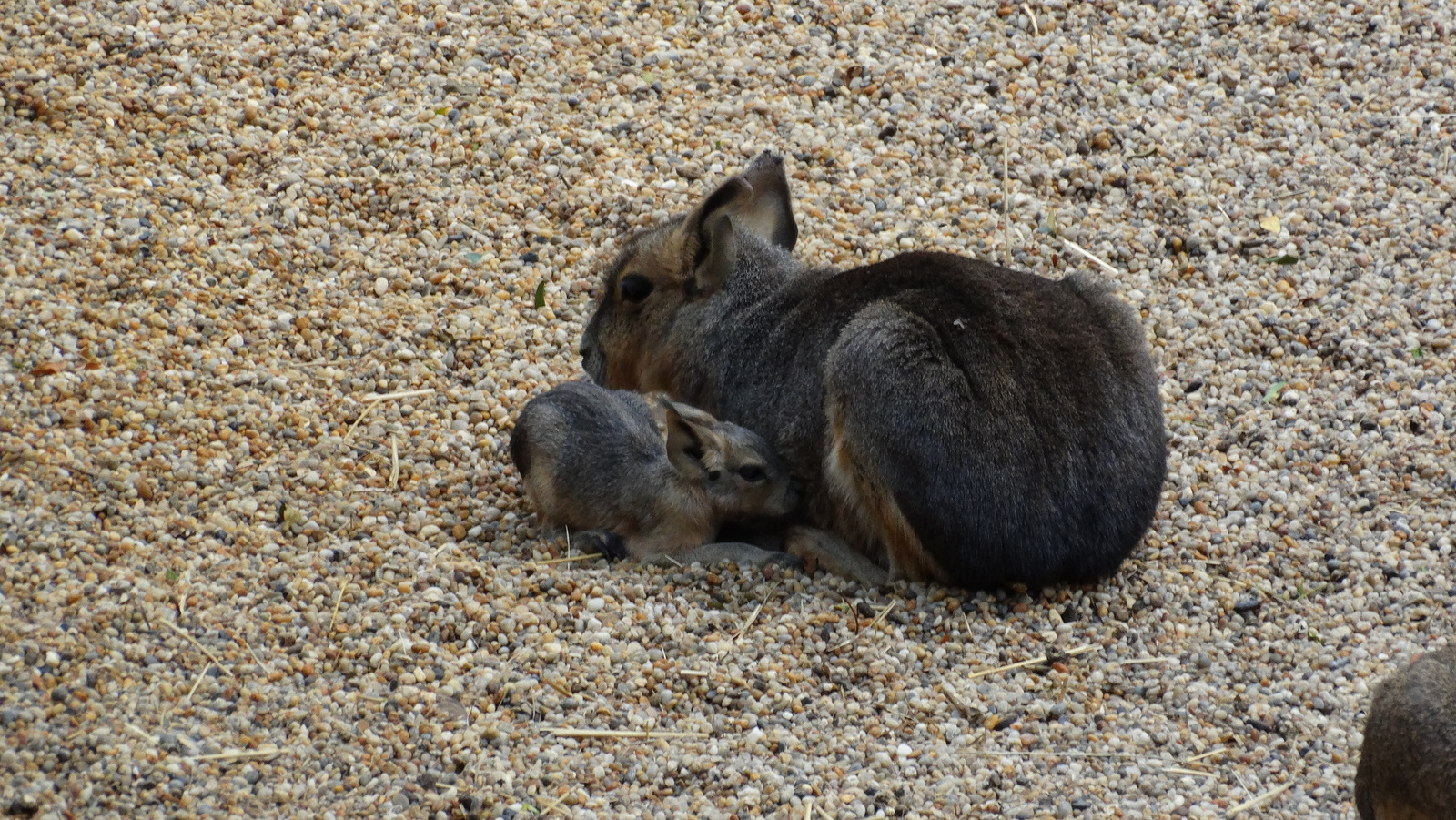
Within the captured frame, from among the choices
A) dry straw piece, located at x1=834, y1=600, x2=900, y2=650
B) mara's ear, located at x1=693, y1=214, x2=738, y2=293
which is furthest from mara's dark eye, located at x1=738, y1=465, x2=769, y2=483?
mara's ear, located at x1=693, y1=214, x2=738, y2=293

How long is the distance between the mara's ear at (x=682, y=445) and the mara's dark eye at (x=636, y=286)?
97cm

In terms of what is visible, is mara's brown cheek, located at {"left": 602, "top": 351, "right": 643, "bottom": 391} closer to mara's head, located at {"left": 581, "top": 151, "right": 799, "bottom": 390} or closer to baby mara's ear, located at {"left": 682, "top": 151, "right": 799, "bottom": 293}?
mara's head, located at {"left": 581, "top": 151, "right": 799, "bottom": 390}

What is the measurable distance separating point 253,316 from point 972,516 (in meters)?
3.76

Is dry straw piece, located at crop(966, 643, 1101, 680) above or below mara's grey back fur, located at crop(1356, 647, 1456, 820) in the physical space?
below

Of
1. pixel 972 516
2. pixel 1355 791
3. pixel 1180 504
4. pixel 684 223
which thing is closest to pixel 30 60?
pixel 684 223

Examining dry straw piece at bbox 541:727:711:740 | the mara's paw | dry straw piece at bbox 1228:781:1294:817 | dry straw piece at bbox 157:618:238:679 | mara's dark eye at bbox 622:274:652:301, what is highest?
mara's dark eye at bbox 622:274:652:301

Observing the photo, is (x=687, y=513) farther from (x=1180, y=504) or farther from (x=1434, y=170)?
(x=1434, y=170)

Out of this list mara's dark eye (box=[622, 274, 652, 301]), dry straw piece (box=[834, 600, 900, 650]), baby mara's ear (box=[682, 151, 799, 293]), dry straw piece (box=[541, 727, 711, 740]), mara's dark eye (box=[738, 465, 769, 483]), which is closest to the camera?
dry straw piece (box=[541, 727, 711, 740])

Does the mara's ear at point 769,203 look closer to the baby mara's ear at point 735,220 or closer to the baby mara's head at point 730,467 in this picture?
the baby mara's ear at point 735,220

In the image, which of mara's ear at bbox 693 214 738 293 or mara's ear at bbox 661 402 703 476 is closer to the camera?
mara's ear at bbox 661 402 703 476

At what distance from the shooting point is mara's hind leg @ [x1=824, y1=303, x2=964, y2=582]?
6582 mm

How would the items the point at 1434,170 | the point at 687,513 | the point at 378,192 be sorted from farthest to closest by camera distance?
the point at 1434,170, the point at 378,192, the point at 687,513

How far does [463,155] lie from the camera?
922 cm

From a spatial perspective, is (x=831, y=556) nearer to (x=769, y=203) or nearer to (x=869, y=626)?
(x=869, y=626)
